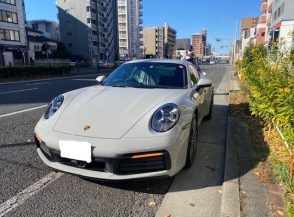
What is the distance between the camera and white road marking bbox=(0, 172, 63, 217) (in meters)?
1.91

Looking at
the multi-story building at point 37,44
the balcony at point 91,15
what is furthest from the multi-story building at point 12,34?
the balcony at point 91,15

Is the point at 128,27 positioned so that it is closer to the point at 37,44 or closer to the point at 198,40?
the point at 37,44

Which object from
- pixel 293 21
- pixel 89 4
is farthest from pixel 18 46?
pixel 293 21

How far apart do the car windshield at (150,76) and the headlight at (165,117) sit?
84 cm

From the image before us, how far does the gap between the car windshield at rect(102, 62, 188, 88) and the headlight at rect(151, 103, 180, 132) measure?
84 centimetres

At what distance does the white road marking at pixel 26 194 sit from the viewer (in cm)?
191

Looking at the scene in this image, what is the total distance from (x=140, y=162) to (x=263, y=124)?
308 cm

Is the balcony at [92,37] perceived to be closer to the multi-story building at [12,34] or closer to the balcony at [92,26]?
the balcony at [92,26]

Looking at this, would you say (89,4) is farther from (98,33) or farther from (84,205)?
(84,205)

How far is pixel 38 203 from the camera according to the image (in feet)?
6.49

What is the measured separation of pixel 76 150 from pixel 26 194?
72 centimetres

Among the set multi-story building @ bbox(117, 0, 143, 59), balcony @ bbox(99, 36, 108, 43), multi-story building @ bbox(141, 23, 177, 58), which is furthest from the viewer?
multi-story building @ bbox(141, 23, 177, 58)

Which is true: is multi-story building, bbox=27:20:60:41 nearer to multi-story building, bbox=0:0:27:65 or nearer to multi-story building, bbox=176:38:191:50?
multi-story building, bbox=0:0:27:65

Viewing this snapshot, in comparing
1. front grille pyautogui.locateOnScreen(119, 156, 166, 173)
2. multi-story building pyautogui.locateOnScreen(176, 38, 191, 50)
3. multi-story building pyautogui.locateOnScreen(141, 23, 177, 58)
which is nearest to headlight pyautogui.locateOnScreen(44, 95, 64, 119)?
front grille pyautogui.locateOnScreen(119, 156, 166, 173)
